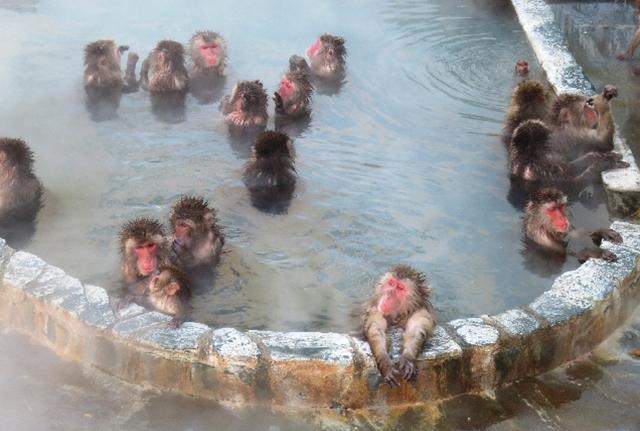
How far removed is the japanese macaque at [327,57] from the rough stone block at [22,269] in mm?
4793

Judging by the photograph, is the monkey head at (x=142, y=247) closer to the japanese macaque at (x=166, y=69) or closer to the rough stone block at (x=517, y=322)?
the rough stone block at (x=517, y=322)

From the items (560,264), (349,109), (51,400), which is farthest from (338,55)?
(51,400)

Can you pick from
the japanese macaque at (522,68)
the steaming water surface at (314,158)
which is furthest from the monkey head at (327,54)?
the japanese macaque at (522,68)

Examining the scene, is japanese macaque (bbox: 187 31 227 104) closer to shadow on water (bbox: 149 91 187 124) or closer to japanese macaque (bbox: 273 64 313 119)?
shadow on water (bbox: 149 91 187 124)

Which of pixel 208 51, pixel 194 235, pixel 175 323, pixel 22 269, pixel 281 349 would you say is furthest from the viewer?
pixel 208 51

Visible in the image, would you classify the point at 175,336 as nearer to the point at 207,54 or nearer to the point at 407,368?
the point at 407,368

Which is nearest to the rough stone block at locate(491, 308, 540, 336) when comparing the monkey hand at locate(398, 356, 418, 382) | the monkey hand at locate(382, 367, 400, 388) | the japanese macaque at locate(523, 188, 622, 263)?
the monkey hand at locate(398, 356, 418, 382)

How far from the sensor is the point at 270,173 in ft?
26.6

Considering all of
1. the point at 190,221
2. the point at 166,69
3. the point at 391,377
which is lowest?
the point at 391,377

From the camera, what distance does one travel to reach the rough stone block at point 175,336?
5.64 metres

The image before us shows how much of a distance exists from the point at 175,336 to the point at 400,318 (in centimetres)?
139

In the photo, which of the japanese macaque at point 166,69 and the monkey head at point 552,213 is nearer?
the monkey head at point 552,213

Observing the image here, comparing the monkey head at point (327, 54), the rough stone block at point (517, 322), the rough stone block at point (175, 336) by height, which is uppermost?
the monkey head at point (327, 54)

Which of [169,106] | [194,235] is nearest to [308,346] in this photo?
[194,235]
